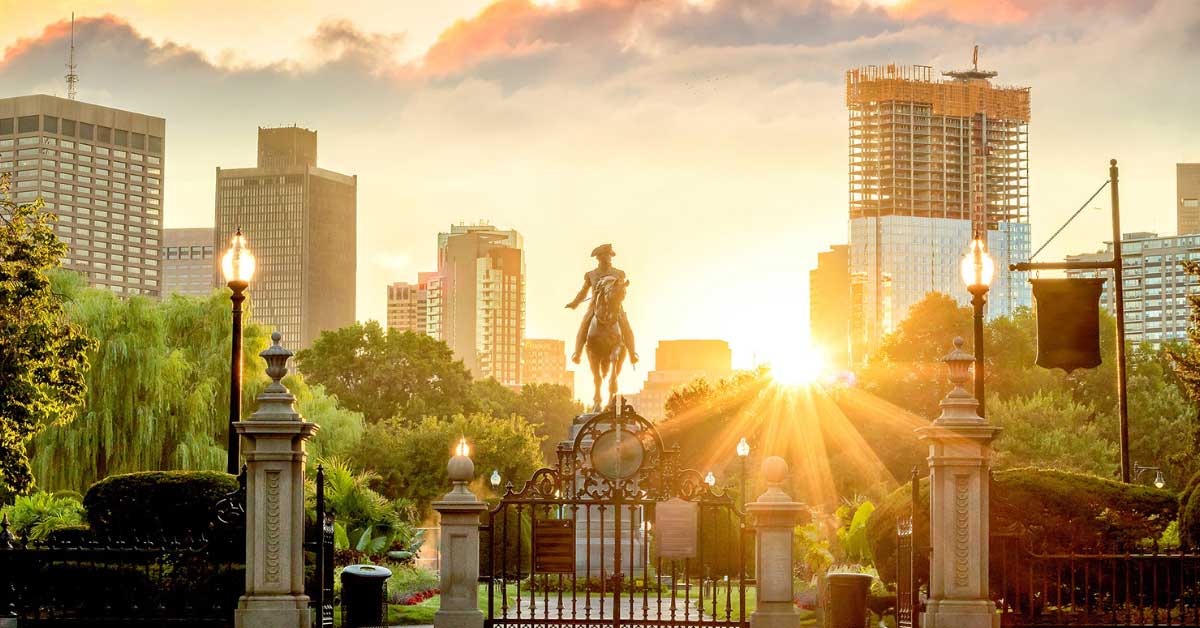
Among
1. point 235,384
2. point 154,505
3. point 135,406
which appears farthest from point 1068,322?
point 135,406

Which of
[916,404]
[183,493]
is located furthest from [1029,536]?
[916,404]

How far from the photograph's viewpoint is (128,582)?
2019 cm

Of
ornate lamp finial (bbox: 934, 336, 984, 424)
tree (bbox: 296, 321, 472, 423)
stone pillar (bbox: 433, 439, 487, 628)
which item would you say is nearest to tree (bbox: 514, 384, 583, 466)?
tree (bbox: 296, 321, 472, 423)

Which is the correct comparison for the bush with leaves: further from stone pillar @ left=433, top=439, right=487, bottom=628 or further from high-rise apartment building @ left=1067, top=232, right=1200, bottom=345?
high-rise apartment building @ left=1067, top=232, right=1200, bottom=345

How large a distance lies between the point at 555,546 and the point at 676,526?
1603mm

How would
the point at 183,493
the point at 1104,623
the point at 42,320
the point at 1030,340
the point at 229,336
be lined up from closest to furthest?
the point at 1104,623, the point at 183,493, the point at 42,320, the point at 229,336, the point at 1030,340

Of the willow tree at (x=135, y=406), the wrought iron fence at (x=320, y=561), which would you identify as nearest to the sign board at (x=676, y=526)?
the wrought iron fence at (x=320, y=561)

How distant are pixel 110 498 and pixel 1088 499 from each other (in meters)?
11.9

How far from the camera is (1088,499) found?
21469 millimetres

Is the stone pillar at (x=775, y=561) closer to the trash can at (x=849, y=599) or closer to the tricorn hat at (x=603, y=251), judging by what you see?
the trash can at (x=849, y=599)

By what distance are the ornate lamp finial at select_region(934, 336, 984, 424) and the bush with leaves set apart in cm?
1333

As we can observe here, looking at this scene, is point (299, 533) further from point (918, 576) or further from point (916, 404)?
point (916, 404)

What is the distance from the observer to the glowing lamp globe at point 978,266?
23.0m

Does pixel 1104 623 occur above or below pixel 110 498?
below
